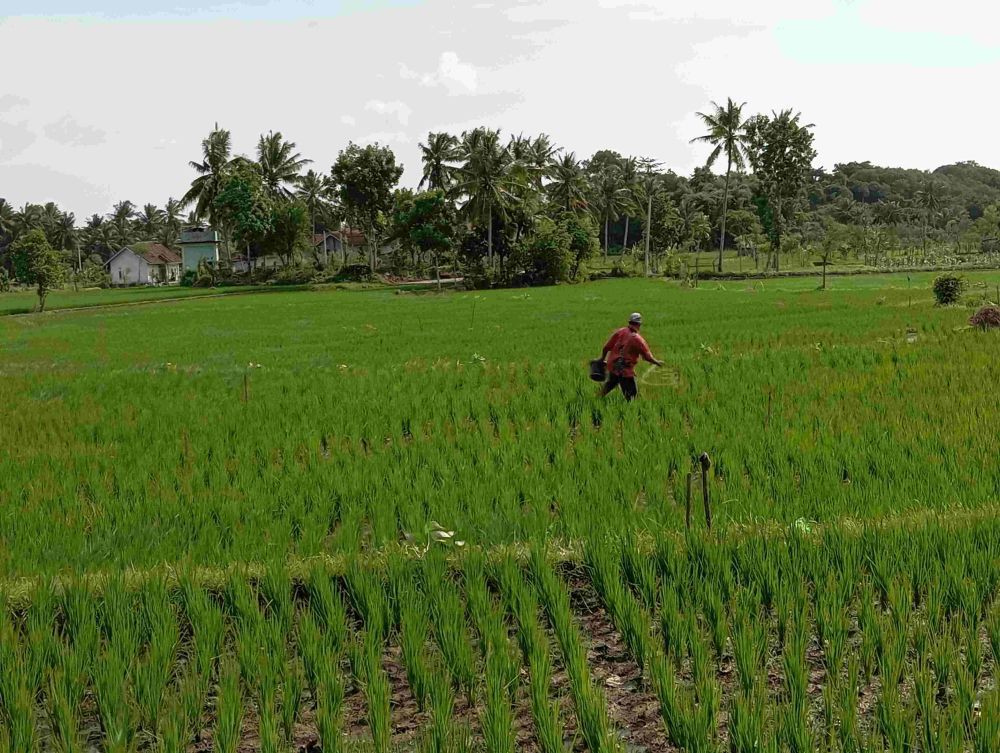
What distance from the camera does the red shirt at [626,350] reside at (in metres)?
8.31

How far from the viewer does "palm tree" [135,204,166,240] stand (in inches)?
3142

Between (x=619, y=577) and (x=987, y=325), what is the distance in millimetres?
13867

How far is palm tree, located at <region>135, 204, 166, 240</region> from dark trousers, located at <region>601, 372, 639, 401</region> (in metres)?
80.2

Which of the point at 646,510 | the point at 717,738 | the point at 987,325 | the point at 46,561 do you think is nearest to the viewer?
the point at 717,738

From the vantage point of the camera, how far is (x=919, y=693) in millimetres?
2982

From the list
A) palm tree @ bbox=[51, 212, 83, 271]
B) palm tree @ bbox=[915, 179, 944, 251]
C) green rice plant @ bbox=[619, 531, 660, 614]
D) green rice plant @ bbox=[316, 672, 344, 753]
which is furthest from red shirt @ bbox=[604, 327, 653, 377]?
palm tree @ bbox=[915, 179, 944, 251]

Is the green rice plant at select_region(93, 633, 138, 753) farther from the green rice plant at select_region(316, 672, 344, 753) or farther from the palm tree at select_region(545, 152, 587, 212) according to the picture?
the palm tree at select_region(545, 152, 587, 212)

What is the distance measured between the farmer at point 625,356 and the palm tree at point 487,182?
119 ft

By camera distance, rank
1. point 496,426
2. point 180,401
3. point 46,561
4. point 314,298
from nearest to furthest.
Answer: point 46,561
point 496,426
point 180,401
point 314,298

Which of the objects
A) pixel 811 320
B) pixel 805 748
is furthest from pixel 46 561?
pixel 811 320

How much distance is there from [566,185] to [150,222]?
48.5 m

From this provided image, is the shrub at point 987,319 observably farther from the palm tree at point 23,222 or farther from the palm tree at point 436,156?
the palm tree at point 23,222

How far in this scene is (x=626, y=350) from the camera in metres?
8.56

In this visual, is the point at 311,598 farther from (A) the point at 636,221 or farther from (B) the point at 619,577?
(A) the point at 636,221
